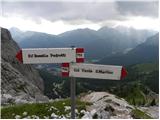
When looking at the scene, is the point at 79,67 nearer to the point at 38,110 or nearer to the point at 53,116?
the point at 53,116

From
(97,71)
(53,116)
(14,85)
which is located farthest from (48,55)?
(14,85)

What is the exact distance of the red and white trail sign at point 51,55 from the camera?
11.2m

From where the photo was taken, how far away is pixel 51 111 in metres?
15.5

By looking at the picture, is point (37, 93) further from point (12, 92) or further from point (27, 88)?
point (12, 92)

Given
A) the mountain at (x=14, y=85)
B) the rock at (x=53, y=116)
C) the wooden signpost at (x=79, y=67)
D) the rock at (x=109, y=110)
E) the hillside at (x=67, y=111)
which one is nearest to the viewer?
the wooden signpost at (x=79, y=67)

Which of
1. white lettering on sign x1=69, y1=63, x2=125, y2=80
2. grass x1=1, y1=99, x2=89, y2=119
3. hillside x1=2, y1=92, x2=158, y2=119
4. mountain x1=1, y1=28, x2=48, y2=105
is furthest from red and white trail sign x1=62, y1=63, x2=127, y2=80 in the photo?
mountain x1=1, y1=28, x2=48, y2=105

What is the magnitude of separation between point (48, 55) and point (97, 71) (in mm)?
1501

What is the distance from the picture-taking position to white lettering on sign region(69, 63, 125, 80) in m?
11.2

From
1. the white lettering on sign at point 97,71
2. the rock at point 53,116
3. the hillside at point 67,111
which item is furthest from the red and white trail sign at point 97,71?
the rock at point 53,116

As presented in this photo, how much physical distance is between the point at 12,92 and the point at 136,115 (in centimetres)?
1099

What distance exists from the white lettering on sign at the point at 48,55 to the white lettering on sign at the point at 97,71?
26 cm

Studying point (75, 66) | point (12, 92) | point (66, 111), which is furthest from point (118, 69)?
point (12, 92)

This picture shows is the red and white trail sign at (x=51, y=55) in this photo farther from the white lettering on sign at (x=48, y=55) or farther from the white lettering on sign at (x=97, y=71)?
the white lettering on sign at (x=97, y=71)

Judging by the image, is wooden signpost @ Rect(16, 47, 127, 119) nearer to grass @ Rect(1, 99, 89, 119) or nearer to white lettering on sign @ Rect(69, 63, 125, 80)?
white lettering on sign @ Rect(69, 63, 125, 80)
